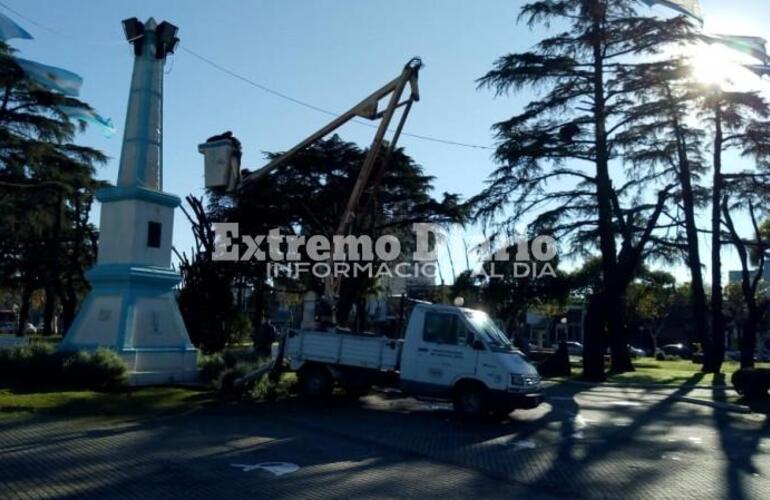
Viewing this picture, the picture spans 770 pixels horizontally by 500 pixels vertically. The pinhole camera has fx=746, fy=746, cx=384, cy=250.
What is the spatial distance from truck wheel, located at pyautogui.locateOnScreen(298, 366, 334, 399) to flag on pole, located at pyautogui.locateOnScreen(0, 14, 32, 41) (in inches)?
411

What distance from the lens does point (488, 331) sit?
50.4 feet

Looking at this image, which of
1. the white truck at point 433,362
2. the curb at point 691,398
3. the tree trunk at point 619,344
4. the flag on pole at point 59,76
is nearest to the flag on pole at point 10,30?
the flag on pole at point 59,76

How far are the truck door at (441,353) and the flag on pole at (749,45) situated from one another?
12.5 meters

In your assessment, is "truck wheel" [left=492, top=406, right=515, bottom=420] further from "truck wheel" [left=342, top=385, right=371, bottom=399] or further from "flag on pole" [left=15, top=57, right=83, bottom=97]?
"flag on pole" [left=15, top=57, right=83, bottom=97]

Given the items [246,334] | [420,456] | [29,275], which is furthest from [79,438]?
[29,275]

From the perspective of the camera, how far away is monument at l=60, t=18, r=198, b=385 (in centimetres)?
1839

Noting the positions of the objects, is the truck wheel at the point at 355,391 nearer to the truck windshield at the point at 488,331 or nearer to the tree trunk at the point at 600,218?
the truck windshield at the point at 488,331

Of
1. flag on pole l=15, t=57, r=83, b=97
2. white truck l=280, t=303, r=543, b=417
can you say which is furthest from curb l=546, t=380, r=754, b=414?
flag on pole l=15, t=57, r=83, b=97

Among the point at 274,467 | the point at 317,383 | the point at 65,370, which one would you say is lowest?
the point at 274,467

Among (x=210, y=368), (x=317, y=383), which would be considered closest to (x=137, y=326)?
(x=210, y=368)

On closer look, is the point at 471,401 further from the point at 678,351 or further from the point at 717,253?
the point at 678,351

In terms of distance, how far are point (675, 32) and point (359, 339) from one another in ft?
58.7

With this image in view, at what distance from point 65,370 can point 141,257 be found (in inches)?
146

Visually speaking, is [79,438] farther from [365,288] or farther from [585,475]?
[365,288]
